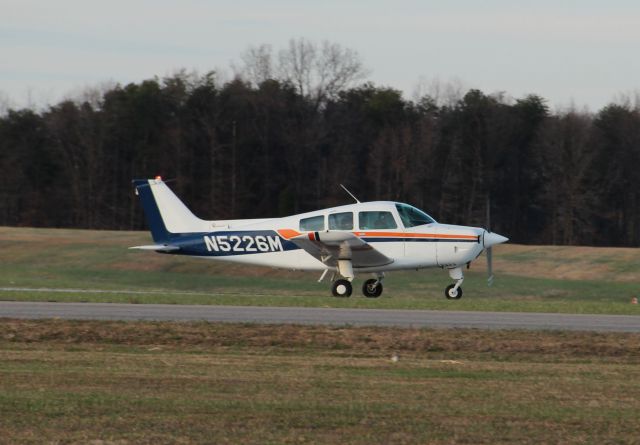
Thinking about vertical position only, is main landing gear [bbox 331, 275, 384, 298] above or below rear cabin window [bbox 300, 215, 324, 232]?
below

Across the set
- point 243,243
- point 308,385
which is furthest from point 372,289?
point 308,385

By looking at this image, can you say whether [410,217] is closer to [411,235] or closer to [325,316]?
[411,235]

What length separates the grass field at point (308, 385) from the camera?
9.73 metres

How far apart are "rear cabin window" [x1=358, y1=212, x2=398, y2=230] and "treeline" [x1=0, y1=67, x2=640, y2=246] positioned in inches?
1451

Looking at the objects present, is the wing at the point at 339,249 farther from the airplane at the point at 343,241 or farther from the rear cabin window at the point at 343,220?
the rear cabin window at the point at 343,220

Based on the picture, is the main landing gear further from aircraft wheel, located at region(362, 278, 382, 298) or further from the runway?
the runway

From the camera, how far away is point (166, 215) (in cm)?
2872

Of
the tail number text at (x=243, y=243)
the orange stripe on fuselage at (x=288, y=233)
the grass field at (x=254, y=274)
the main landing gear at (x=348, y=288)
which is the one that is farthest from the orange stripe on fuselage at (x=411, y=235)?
the grass field at (x=254, y=274)

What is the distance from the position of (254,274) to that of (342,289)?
15716 millimetres

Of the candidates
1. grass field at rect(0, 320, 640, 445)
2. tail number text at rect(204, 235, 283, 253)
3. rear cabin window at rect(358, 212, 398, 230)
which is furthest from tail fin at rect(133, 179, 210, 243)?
grass field at rect(0, 320, 640, 445)

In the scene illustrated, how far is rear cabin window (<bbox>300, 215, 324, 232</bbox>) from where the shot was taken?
88.8 ft

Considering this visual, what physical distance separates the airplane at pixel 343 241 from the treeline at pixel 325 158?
36.0m

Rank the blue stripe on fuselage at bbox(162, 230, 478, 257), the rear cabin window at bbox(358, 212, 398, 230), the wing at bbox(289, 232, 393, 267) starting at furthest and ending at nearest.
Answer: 1. the blue stripe on fuselage at bbox(162, 230, 478, 257)
2. the rear cabin window at bbox(358, 212, 398, 230)
3. the wing at bbox(289, 232, 393, 267)

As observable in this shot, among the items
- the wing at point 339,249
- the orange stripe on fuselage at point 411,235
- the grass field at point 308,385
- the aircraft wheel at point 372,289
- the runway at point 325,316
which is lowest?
the grass field at point 308,385
